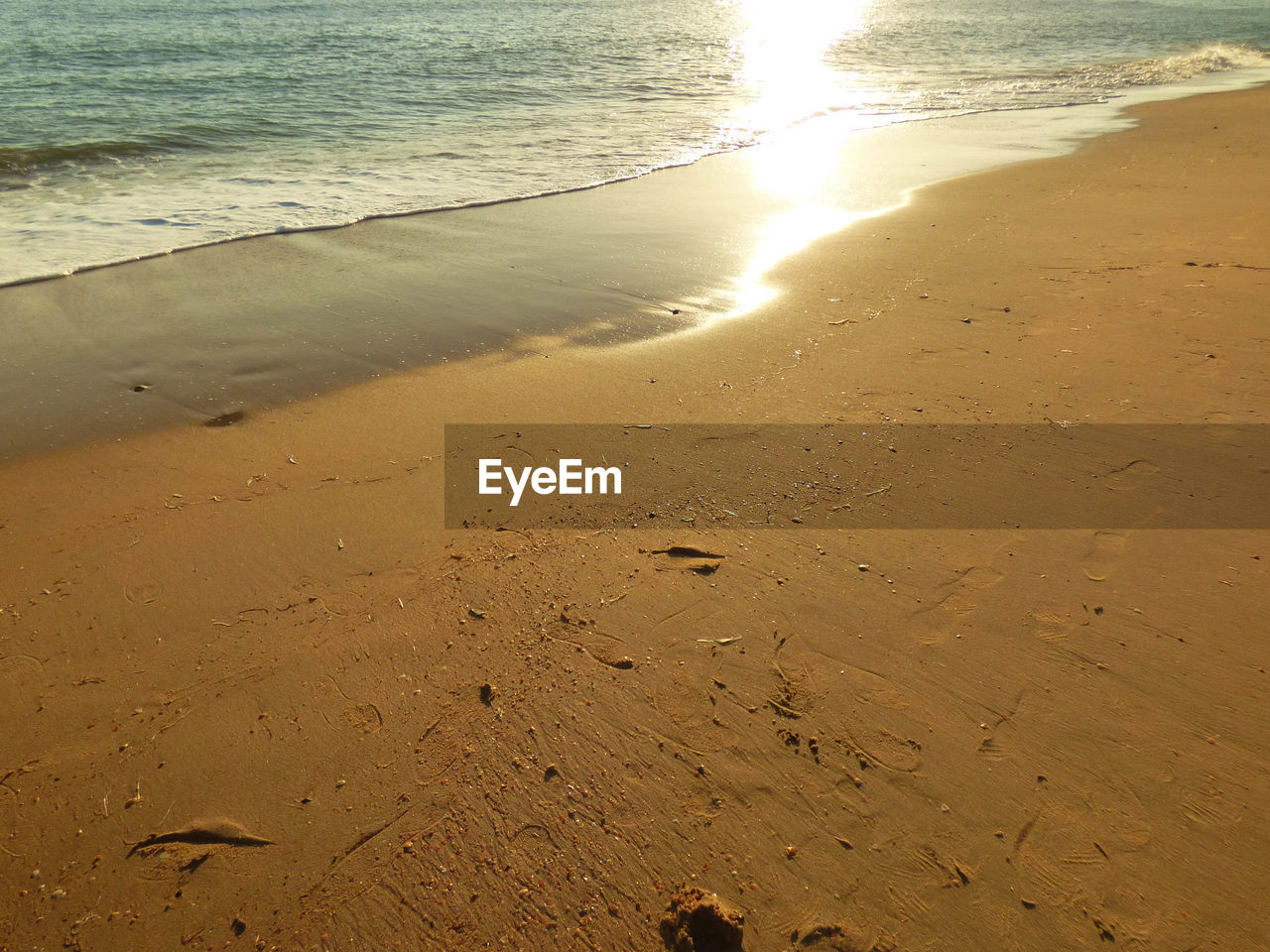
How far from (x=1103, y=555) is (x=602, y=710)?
1942mm

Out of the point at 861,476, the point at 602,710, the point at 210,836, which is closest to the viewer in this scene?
the point at 210,836

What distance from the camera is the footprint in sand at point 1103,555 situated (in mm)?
2729

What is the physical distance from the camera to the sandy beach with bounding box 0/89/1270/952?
181 centimetres

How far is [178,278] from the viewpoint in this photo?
5.68 meters

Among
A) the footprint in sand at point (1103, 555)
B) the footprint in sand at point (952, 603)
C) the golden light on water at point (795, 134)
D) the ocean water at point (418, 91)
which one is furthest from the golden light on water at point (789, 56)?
the footprint in sand at point (952, 603)

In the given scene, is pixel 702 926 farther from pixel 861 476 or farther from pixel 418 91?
pixel 418 91

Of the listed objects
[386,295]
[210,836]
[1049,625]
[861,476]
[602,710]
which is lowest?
[210,836]

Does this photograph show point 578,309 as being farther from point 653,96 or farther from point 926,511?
point 653,96

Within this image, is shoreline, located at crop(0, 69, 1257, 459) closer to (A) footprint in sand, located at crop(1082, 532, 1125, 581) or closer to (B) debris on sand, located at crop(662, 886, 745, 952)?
(A) footprint in sand, located at crop(1082, 532, 1125, 581)

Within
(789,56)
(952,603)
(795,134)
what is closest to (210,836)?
(952,603)

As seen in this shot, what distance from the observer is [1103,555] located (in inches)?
111

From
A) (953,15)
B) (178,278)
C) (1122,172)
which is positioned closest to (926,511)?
(178,278)

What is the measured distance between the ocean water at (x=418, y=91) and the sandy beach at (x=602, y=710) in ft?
14.9

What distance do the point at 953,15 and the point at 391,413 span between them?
1222 inches
